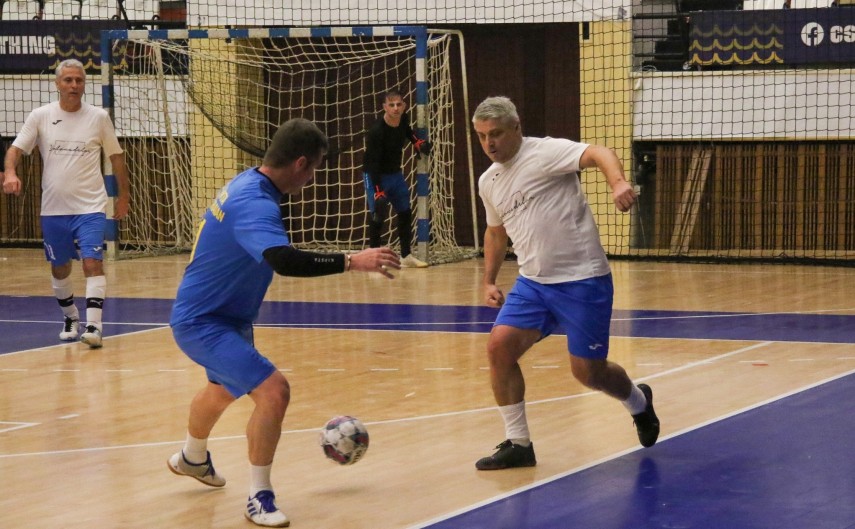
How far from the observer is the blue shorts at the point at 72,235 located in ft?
33.7

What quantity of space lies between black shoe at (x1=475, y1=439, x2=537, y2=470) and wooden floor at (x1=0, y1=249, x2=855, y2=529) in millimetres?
50

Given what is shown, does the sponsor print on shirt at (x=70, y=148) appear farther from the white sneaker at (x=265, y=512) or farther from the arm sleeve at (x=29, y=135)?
the white sneaker at (x=265, y=512)

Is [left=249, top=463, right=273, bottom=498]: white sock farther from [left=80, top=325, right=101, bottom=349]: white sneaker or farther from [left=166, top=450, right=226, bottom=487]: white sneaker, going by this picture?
[left=80, top=325, right=101, bottom=349]: white sneaker

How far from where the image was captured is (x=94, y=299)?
10.3m

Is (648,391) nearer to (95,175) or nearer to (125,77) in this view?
(95,175)

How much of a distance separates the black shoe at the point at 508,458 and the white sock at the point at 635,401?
1.80 ft

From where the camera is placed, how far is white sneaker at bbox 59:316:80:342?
34.5 feet

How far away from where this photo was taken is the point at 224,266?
17.6 feet

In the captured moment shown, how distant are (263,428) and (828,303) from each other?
8.21 meters

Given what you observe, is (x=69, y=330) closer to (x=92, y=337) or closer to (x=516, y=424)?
(x=92, y=337)

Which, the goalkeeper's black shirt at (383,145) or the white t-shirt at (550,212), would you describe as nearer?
the white t-shirt at (550,212)

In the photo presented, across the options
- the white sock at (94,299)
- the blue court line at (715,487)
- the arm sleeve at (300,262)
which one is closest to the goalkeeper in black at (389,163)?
the white sock at (94,299)

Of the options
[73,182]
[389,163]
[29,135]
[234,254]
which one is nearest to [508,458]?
[234,254]

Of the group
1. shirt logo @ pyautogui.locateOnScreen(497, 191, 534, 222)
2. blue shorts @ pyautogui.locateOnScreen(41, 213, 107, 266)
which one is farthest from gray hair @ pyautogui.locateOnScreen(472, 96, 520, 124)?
blue shorts @ pyautogui.locateOnScreen(41, 213, 107, 266)
